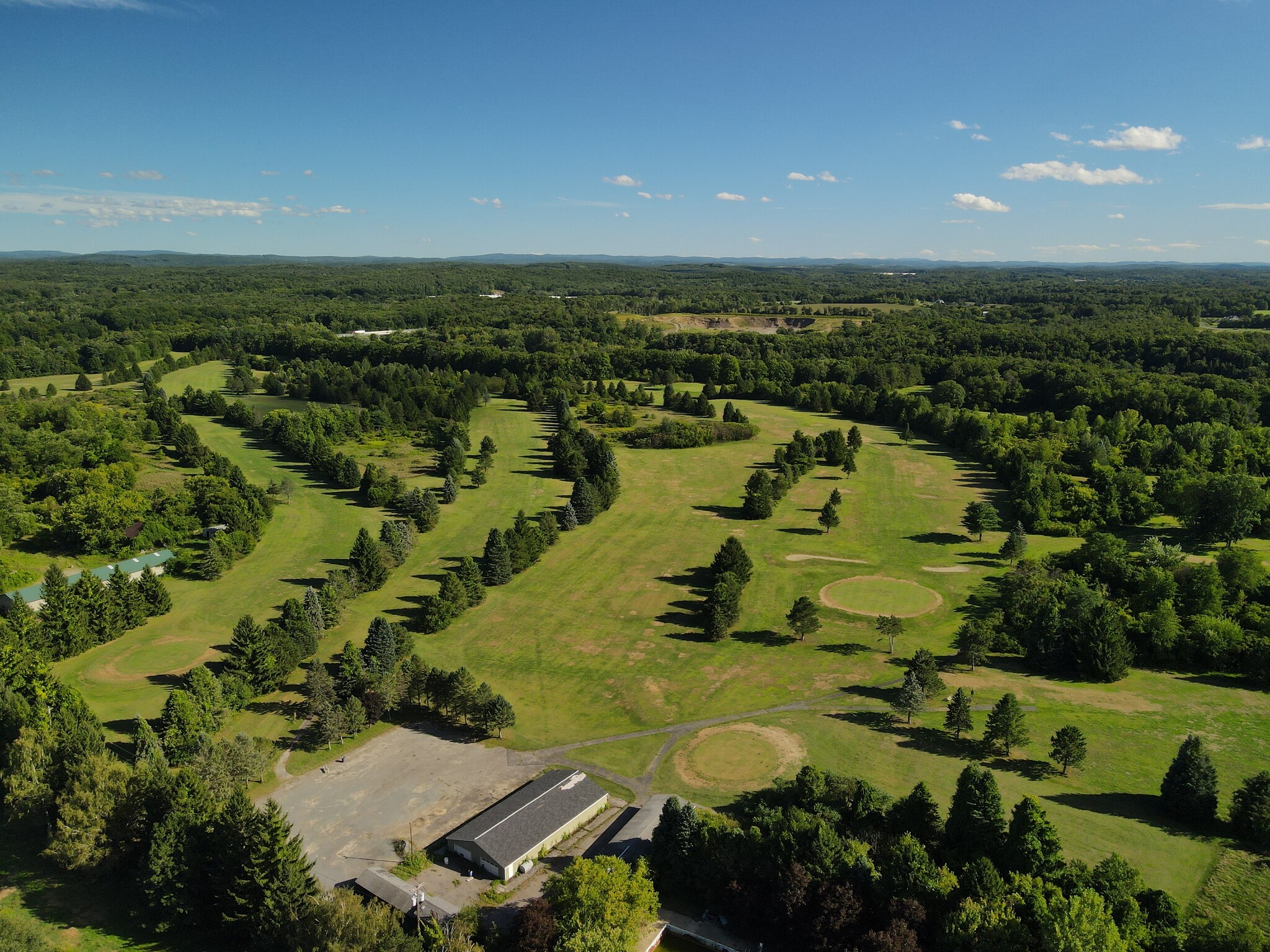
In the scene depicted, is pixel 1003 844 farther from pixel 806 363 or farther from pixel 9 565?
pixel 806 363

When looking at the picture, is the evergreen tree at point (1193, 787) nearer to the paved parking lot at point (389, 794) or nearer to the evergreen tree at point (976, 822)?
the evergreen tree at point (976, 822)

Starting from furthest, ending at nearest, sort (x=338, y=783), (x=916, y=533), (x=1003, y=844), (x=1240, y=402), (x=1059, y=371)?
(x=1059, y=371)
(x=1240, y=402)
(x=916, y=533)
(x=338, y=783)
(x=1003, y=844)

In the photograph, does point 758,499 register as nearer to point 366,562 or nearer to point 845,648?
point 845,648

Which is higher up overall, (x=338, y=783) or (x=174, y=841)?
(x=174, y=841)

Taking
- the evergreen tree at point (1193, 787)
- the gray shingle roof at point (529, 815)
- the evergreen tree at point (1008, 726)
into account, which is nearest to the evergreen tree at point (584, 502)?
the gray shingle roof at point (529, 815)

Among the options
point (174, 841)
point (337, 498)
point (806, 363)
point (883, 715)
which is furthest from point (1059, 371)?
point (174, 841)

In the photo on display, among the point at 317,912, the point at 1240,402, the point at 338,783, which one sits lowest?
the point at 338,783
